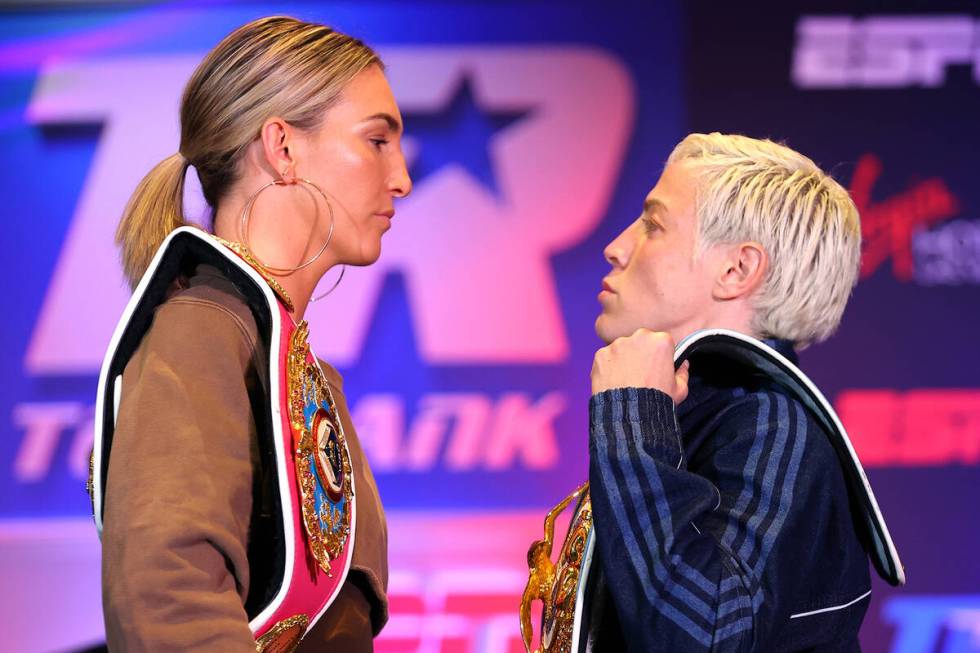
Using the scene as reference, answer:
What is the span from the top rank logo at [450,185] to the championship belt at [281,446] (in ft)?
6.59

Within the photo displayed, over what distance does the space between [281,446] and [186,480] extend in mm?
118

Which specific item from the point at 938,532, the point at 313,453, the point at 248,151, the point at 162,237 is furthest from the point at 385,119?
the point at 938,532

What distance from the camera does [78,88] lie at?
3.41 m

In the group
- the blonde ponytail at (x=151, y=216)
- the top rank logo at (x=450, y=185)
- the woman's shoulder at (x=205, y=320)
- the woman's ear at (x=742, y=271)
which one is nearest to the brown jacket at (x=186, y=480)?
the woman's shoulder at (x=205, y=320)

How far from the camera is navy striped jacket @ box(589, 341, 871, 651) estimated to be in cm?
123

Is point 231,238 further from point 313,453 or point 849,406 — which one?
point 849,406

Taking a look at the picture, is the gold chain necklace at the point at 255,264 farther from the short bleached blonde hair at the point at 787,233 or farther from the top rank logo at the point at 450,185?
the top rank logo at the point at 450,185

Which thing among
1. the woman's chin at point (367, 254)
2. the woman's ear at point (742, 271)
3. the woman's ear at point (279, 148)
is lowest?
the woman's ear at point (742, 271)

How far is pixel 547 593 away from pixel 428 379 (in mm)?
1812

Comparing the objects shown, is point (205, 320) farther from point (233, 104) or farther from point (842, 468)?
point (842, 468)

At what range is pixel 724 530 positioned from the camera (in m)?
1.28

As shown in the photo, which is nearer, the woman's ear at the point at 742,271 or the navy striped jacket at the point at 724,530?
the navy striped jacket at the point at 724,530

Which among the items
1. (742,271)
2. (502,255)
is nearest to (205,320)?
(742,271)

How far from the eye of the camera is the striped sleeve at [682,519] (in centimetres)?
123
